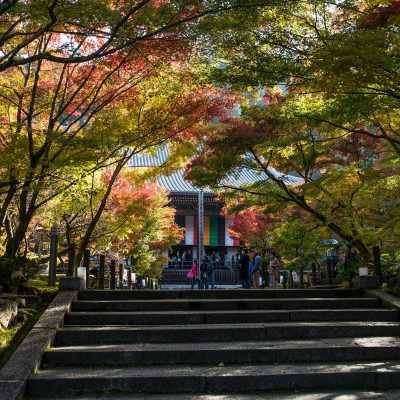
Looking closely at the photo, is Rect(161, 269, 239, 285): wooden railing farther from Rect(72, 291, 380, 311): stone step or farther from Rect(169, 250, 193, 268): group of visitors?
Rect(72, 291, 380, 311): stone step

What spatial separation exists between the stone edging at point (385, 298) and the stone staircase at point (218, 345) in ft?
0.54

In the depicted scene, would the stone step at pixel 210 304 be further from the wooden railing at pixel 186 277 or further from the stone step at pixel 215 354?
the wooden railing at pixel 186 277

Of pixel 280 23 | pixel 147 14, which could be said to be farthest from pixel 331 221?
pixel 147 14

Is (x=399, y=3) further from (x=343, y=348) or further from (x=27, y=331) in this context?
(x=27, y=331)

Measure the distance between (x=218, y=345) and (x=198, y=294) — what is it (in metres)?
2.43

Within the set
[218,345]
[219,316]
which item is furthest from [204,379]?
[219,316]

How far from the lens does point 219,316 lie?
7.18 metres

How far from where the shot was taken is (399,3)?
220 inches

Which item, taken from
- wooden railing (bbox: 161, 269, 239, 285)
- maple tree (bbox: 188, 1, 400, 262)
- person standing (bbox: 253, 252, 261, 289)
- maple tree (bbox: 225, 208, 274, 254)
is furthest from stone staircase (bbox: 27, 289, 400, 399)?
wooden railing (bbox: 161, 269, 239, 285)

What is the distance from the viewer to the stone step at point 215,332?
20.5ft

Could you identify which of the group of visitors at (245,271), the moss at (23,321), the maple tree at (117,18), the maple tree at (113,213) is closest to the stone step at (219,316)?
the moss at (23,321)

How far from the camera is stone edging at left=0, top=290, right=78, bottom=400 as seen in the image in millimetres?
4586

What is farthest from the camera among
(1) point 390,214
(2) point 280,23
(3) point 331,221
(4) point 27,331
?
(1) point 390,214

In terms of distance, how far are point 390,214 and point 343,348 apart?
22.0 feet
